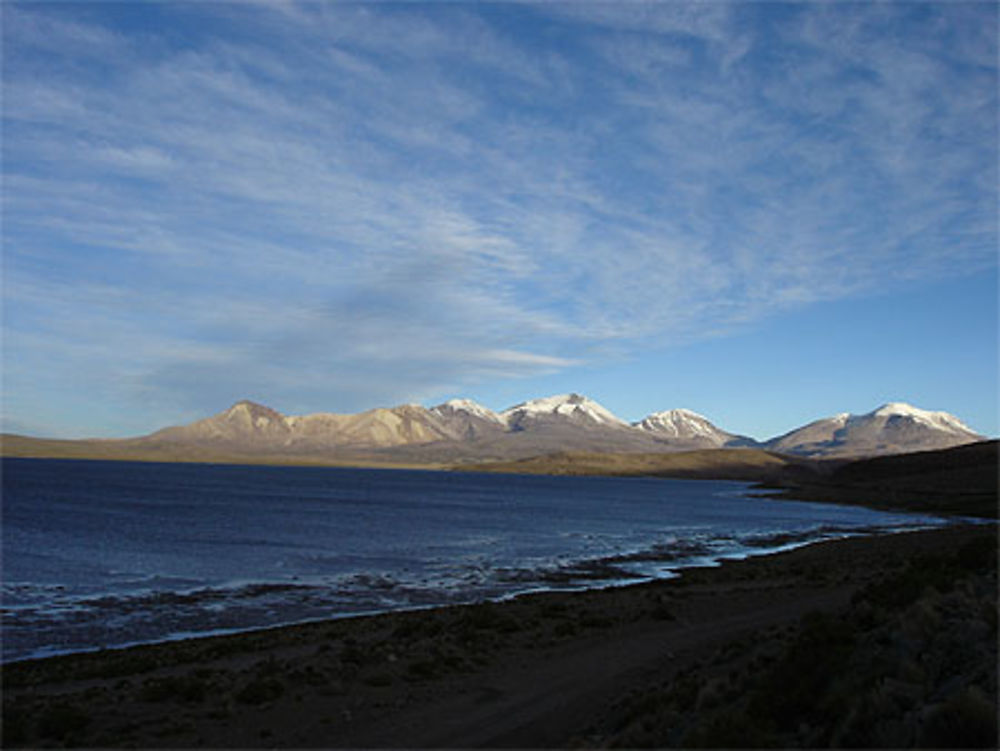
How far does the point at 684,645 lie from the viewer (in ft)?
65.3

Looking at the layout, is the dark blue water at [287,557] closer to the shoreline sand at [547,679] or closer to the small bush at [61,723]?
the shoreline sand at [547,679]

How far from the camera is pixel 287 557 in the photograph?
1876 inches

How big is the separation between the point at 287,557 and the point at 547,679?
1357 inches

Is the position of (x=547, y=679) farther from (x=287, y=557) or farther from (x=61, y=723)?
(x=287, y=557)

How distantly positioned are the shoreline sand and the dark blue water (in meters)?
5.83

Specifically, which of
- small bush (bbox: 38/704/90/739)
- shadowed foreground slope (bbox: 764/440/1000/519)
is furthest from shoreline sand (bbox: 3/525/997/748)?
shadowed foreground slope (bbox: 764/440/1000/519)

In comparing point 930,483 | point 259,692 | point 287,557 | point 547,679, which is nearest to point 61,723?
point 259,692

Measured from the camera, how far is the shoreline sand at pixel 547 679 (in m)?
9.62

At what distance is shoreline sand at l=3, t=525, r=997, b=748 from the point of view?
962 cm

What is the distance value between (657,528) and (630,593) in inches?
1944

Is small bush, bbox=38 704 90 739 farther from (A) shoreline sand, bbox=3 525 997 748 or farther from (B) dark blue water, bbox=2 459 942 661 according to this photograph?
(B) dark blue water, bbox=2 459 942 661

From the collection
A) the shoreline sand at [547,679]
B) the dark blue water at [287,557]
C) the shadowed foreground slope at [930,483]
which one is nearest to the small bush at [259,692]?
the shoreline sand at [547,679]

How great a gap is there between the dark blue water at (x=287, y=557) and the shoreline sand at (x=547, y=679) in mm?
5827

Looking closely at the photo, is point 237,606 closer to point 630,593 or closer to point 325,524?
point 630,593
